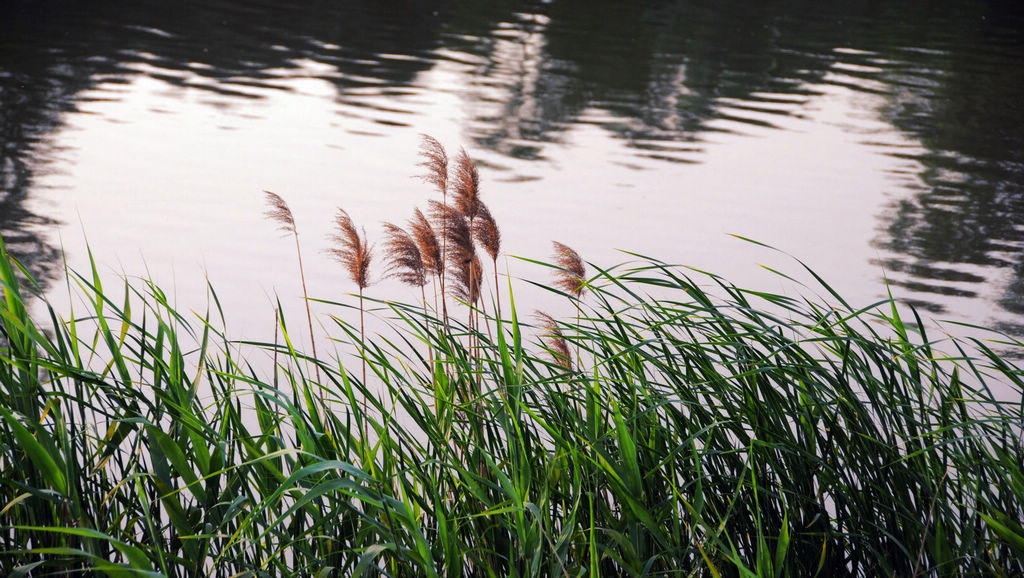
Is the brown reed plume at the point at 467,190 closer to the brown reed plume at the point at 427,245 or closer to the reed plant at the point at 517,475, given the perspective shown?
the brown reed plume at the point at 427,245

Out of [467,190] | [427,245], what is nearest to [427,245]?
[427,245]

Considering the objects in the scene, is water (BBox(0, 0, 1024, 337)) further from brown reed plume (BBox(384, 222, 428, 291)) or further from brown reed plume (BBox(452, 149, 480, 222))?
brown reed plume (BBox(452, 149, 480, 222))

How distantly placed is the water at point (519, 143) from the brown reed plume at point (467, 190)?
1014 mm

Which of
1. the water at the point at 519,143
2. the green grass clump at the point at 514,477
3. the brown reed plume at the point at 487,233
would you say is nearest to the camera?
the green grass clump at the point at 514,477

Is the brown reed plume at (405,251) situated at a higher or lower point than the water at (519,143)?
higher

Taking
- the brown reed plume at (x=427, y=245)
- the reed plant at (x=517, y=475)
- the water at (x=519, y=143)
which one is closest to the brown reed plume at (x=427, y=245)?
the brown reed plume at (x=427, y=245)

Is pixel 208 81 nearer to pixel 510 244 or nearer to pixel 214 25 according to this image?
pixel 214 25

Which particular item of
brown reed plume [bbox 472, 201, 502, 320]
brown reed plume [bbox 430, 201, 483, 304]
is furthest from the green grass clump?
brown reed plume [bbox 472, 201, 502, 320]

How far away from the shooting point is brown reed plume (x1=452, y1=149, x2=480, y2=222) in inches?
87.2

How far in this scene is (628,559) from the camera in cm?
164

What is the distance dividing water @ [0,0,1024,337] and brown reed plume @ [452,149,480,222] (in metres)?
1.01

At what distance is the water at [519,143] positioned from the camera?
5.01 m

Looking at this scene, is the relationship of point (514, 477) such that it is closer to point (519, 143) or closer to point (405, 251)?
point (405, 251)

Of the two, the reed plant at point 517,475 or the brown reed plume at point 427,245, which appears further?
the brown reed plume at point 427,245
